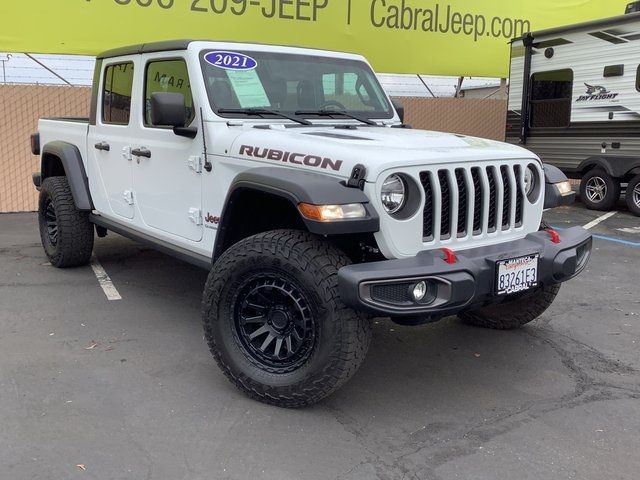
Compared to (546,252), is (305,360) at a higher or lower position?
lower

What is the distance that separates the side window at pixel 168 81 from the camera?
4.21m

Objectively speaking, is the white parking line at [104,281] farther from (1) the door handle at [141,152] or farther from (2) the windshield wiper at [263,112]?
(2) the windshield wiper at [263,112]

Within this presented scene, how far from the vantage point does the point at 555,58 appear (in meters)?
10.9

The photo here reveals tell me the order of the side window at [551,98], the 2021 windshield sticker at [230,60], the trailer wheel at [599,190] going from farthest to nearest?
the side window at [551,98], the trailer wheel at [599,190], the 2021 windshield sticker at [230,60]

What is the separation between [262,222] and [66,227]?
108 inches

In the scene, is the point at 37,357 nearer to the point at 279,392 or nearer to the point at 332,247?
the point at 279,392

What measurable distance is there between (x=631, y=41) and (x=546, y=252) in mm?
7897

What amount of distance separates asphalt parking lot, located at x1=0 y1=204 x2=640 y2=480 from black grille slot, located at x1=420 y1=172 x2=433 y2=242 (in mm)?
957

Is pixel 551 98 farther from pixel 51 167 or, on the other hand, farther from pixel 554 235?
pixel 51 167

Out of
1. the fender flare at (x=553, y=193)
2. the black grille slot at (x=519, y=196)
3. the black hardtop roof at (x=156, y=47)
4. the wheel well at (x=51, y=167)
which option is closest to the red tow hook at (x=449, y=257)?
the black grille slot at (x=519, y=196)

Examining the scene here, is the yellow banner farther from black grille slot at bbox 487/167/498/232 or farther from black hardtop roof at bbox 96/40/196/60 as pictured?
black grille slot at bbox 487/167/498/232

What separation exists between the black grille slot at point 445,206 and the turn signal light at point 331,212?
52cm

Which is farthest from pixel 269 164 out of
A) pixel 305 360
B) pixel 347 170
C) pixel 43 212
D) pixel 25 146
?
pixel 25 146

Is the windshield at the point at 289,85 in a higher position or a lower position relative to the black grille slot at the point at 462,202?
higher
